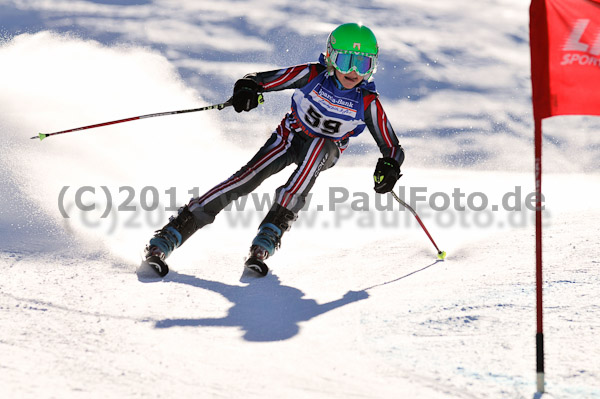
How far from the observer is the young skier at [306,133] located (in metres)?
4.27

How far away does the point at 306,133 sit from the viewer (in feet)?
15.2

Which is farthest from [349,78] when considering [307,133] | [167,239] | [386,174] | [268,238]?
[167,239]

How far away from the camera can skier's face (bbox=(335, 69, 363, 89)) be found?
14.3 ft

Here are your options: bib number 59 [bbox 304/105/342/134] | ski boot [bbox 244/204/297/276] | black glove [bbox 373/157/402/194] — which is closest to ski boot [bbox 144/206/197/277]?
ski boot [bbox 244/204/297/276]

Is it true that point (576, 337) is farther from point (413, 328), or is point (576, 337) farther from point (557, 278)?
point (557, 278)

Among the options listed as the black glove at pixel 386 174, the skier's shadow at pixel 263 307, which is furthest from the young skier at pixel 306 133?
the skier's shadow at pixel 263 307

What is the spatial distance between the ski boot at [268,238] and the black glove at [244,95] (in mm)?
751

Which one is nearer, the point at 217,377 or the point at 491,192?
the point at 217,377

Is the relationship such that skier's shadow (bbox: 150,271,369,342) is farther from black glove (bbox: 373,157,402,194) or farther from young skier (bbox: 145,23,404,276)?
black glove (bbox: 373,157,402,194)

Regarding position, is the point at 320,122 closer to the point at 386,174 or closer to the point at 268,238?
the point at 386,174

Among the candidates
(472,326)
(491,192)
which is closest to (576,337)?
(472,326)

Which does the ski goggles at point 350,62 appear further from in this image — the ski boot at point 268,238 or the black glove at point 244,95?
the ski boot at point 268,238

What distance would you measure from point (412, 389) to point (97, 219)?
146 inches

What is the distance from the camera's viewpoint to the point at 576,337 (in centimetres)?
288
